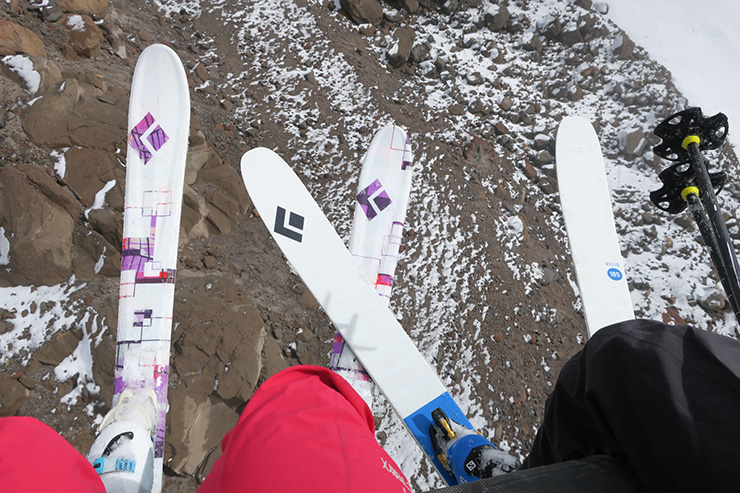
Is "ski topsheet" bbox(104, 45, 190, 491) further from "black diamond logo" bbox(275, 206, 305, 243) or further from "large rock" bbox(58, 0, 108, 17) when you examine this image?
"large rock" bbox(58, 0, 108, 17)

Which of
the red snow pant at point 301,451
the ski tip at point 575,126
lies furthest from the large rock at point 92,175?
the ski tip at point 575,126

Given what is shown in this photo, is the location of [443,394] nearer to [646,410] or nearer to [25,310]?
[646,410]

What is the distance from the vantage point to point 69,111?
3.07 m

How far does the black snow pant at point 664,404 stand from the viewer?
0.73 m

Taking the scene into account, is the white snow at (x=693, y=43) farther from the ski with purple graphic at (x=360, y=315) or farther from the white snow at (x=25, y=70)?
the white snow at (x=25, y=70)

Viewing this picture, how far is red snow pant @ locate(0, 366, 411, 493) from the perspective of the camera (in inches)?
32.2

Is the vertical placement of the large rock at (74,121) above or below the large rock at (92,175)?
above

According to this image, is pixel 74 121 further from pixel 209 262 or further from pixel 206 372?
pixel 206 372

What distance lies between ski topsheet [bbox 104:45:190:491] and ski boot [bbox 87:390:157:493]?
6cm

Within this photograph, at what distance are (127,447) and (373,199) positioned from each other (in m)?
2.27

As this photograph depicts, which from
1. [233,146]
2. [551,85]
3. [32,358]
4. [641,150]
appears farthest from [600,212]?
[32,358]

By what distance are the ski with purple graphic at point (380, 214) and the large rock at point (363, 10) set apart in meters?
2.62

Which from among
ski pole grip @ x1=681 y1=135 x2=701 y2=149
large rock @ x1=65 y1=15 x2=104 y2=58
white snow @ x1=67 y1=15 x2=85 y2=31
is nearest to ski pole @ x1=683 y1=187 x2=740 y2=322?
ski pole grip @ x1=681 y1=135 x2=701 y2=149

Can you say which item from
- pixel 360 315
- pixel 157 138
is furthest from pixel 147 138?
pixel 360 315
